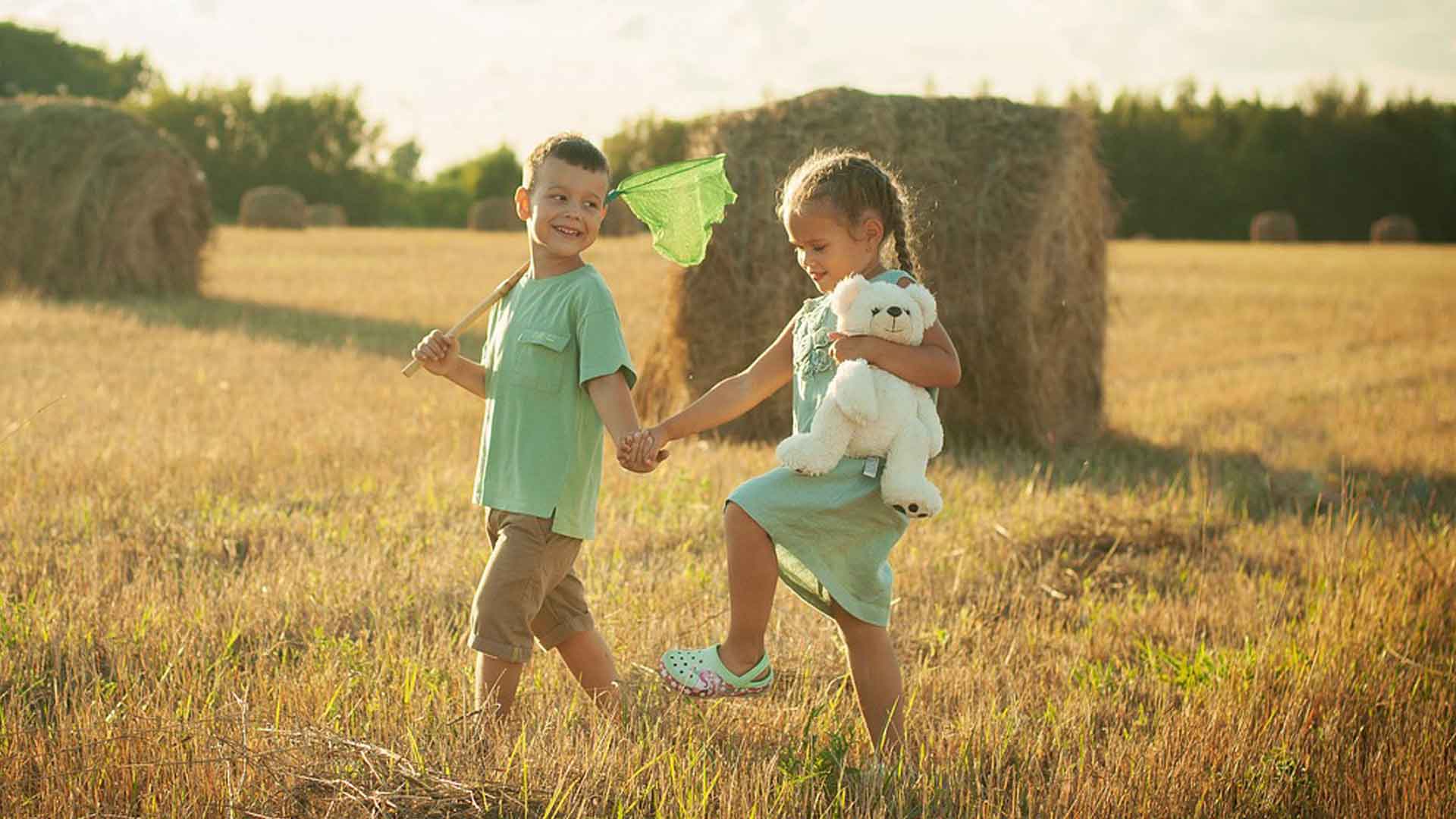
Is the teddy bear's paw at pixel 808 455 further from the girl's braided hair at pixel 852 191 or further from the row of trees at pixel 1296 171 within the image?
the row of trees at pixel 1296 171

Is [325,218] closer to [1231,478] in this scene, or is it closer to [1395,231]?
[1395,231]

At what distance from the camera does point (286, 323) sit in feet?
41.2

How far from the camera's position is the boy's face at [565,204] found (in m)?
3.36

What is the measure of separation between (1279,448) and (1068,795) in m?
5.20

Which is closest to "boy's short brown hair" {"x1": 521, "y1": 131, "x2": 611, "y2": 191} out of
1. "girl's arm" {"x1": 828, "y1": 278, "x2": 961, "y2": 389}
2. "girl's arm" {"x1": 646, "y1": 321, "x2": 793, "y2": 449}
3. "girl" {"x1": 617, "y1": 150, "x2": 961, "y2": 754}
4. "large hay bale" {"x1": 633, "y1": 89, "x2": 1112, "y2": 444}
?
"girl" {"x1": 617, "y1": 150, "x2": 961, "y2": 754}

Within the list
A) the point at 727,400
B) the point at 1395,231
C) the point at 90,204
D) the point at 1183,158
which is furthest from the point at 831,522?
the point at 1183,158

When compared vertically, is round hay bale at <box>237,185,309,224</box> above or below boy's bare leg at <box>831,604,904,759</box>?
above

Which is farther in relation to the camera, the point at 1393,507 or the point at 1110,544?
the point at 1393,507

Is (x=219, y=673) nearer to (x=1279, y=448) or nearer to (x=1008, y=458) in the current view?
(x=1008, y=458)

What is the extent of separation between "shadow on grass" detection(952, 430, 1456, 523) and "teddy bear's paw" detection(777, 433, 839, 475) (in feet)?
10.9

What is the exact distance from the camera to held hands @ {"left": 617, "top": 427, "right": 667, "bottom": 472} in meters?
3.17

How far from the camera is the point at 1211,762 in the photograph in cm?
328

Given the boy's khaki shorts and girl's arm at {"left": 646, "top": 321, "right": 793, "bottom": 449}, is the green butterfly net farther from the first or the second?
the boy's khaki shorts

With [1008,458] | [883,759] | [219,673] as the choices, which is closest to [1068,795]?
[883,759]
